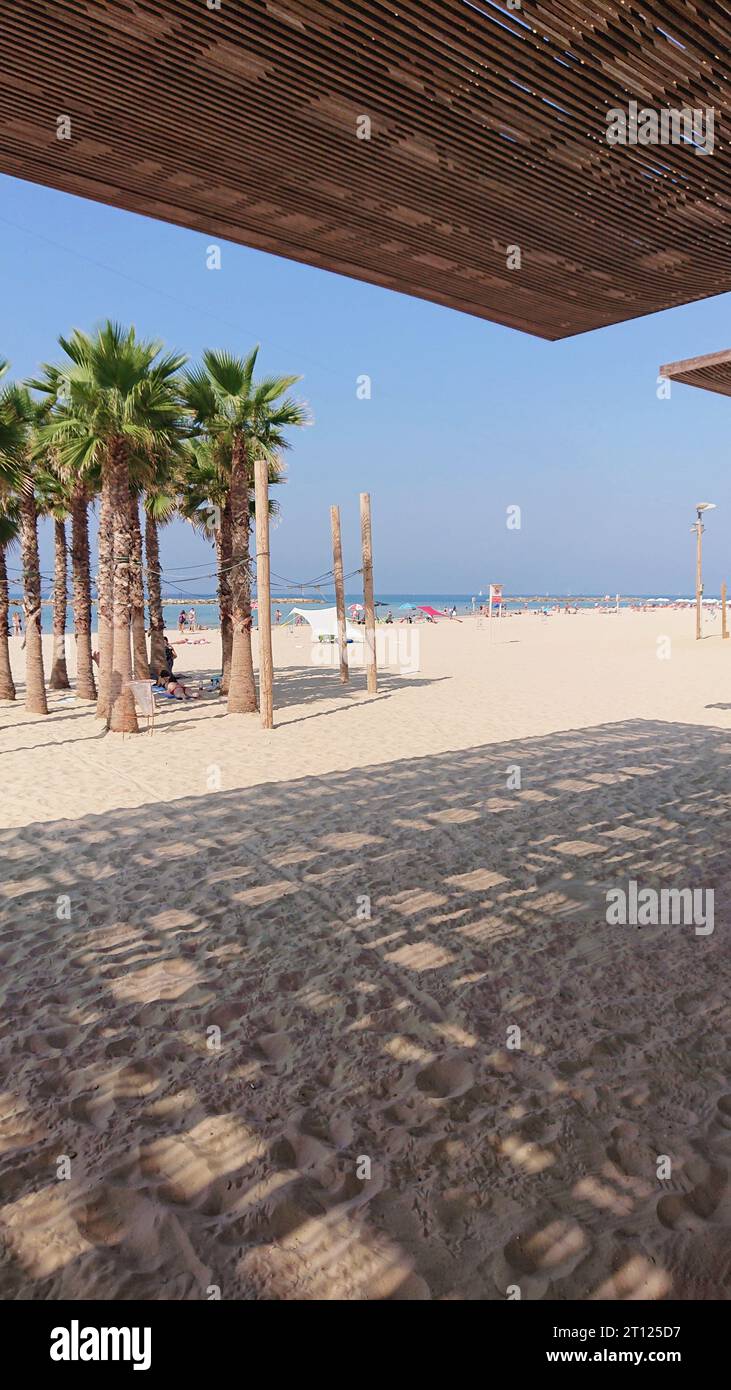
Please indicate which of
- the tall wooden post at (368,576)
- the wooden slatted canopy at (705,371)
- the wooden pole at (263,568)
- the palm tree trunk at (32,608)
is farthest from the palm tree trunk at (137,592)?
the wooden slatted canopy at (705,371)

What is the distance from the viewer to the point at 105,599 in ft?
48.2

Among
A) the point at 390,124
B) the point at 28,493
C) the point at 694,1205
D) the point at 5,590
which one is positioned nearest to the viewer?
the point at 694,1205

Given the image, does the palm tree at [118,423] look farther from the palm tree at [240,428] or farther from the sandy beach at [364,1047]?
the sandy beach at [364,1047]

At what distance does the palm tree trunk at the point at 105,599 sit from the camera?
46.5ft

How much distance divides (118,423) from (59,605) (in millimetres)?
7769

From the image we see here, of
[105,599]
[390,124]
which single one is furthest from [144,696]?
[390,124]

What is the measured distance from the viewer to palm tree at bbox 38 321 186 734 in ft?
40.4

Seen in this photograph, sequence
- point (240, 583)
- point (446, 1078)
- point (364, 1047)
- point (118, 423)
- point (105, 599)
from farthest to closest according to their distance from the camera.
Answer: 1. point (240, 583)
2. point (105, 599)
3. point (118, 423)
4. point (364, 1047)
5. point (446, 1078)

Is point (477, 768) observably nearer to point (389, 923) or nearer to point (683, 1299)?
point (389, 923)

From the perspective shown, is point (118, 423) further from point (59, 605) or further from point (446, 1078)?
point (446, 1078)

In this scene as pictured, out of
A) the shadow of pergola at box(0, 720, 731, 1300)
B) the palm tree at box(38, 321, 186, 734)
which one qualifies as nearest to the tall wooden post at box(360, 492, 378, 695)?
the palm tree at box(38, 321, 186, 734)

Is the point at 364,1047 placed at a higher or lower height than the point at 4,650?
lower

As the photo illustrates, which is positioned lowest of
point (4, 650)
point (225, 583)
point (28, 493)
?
point (4, 650)

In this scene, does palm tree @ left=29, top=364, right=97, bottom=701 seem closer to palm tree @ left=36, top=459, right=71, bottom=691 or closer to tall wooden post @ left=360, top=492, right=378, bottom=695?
palm tree @ left=36, top=459, right=71, bottom=691
